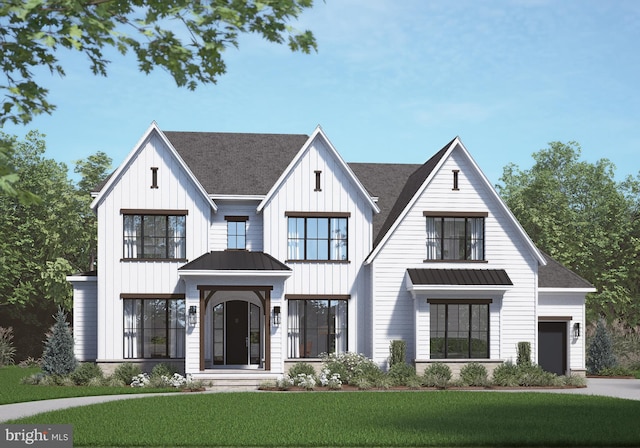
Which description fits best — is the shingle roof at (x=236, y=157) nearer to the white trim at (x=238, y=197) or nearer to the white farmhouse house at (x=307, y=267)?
the white farmhouse house at (x=307, y=267)

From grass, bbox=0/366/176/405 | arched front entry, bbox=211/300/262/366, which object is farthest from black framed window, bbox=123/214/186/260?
grass, bbox=0/366/176/405

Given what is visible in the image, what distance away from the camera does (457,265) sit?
31.3 m

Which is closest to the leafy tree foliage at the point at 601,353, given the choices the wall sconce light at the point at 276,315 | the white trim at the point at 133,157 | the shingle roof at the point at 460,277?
the shingle roof at the point at 460,277

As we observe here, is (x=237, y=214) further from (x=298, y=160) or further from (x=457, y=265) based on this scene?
(x=457, y=265)

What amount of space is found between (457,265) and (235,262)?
8511 millimetres

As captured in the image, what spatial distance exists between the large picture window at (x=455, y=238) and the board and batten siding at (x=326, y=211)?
2516 millimetres

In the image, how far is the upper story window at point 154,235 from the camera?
102 feet

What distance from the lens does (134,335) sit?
30891 mm

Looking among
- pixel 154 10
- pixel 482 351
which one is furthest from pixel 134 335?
pixel 154 10

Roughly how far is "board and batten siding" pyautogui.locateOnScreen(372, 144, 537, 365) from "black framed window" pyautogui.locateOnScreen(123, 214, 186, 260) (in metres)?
7.59

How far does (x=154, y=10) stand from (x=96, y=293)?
77.9ft

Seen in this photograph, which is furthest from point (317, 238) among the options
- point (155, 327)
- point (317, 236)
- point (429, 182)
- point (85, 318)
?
point (85, 318)

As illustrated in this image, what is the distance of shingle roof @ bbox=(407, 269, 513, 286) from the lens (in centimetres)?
3011

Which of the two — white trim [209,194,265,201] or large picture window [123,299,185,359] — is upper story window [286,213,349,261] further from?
large picture window [123,299,185,359]
